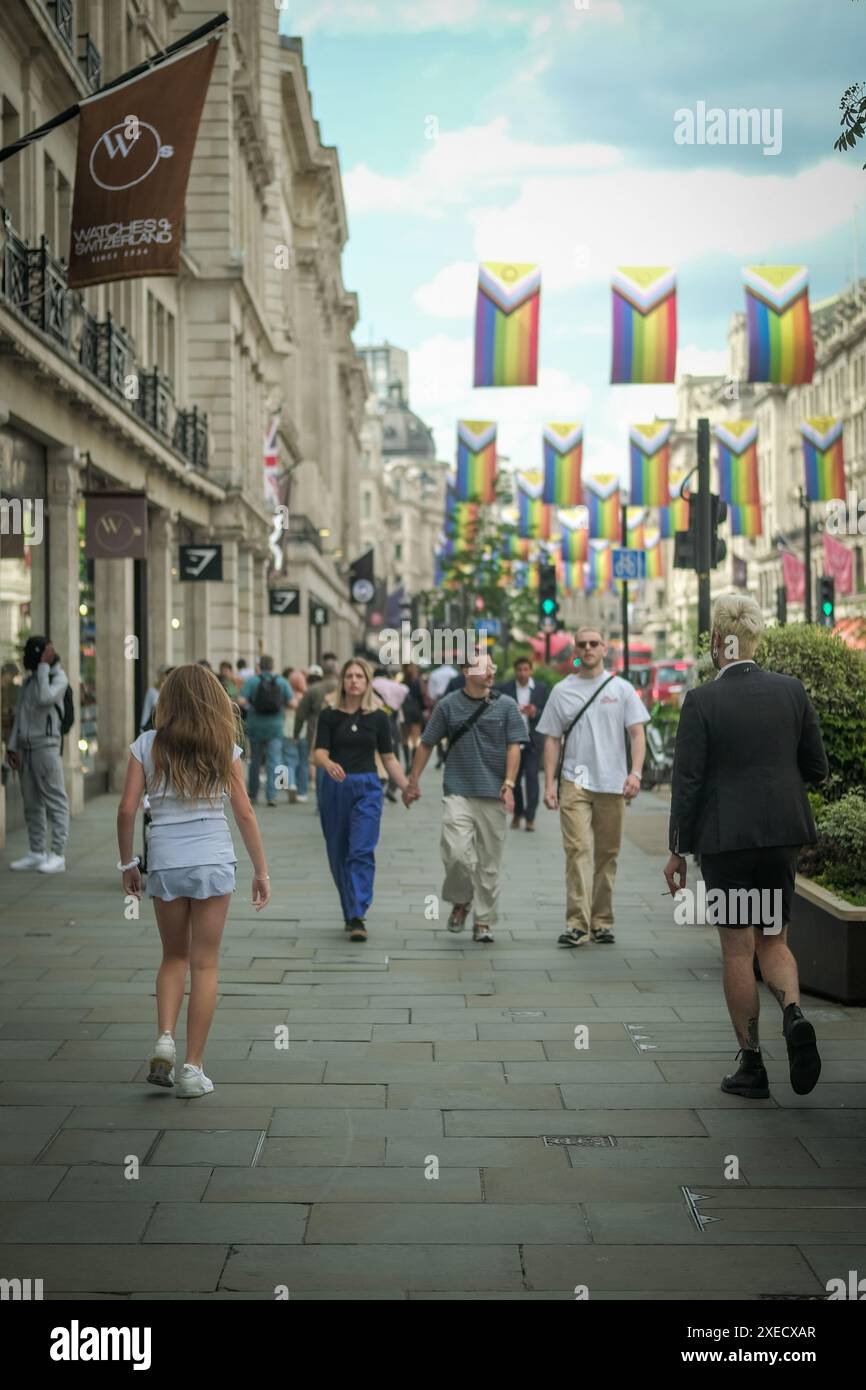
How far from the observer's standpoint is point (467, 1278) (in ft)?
14.8

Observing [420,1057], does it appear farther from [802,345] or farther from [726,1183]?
[802,345]

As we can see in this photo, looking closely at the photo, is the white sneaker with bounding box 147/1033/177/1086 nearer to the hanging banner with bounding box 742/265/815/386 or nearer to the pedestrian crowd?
the pedestrian crowd

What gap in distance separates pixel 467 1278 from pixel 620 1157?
1341 millimetres

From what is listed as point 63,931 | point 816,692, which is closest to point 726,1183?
point 816,692

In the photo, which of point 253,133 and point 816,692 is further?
point 253,133

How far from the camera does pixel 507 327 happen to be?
25484mm

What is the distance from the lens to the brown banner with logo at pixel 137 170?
1254cm

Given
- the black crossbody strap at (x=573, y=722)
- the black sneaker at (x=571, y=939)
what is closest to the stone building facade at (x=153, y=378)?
the black crossbody strap at (x=573, y=722)

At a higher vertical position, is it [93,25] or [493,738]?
[93,25]

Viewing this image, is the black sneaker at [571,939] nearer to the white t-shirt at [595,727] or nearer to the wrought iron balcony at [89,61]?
the white t-shirt at [595,727]

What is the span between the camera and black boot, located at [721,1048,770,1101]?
6.52 meters

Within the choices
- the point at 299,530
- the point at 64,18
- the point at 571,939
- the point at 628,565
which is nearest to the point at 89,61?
the point at 64,18

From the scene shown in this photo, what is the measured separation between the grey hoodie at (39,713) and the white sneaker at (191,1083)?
7755 millimetres
